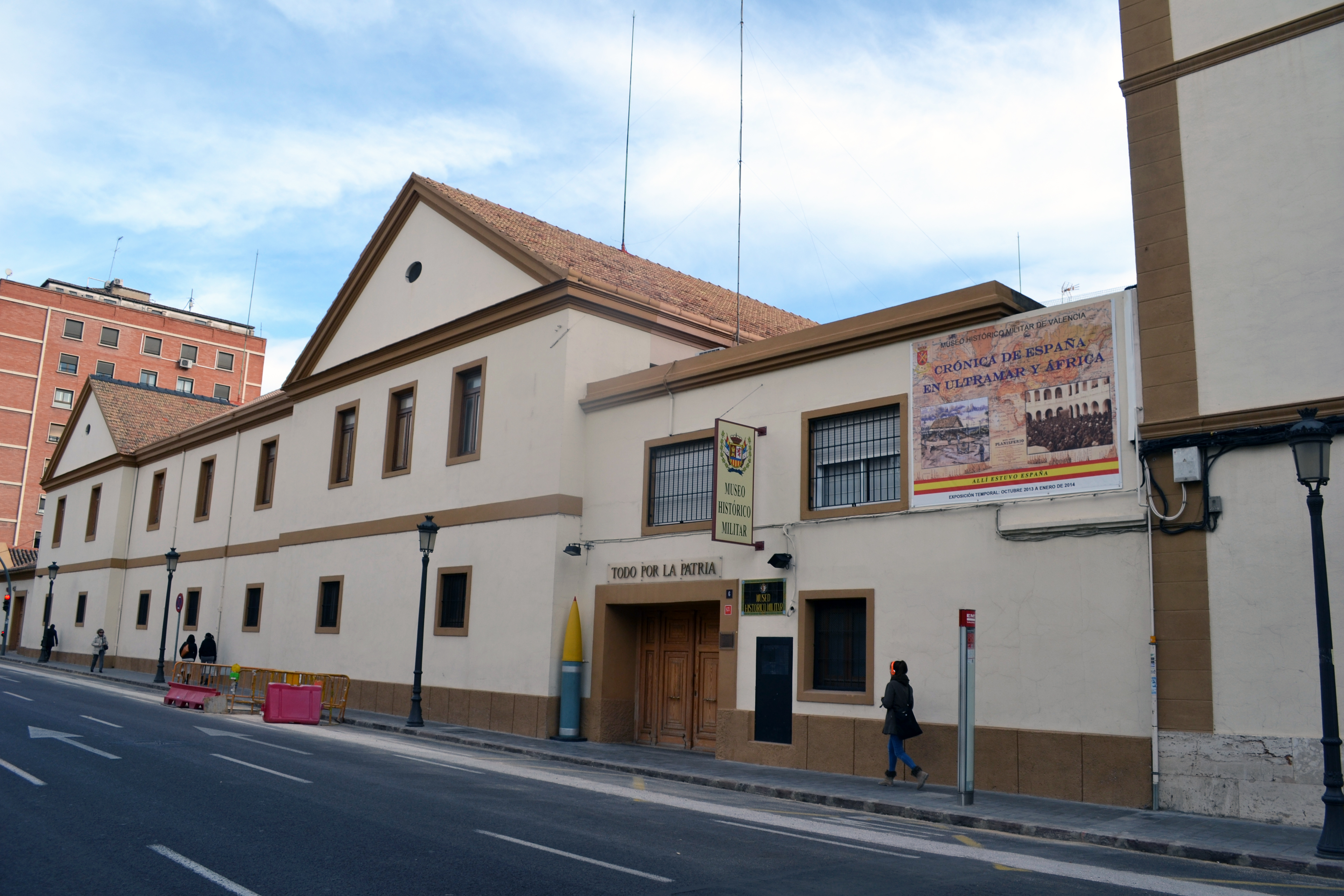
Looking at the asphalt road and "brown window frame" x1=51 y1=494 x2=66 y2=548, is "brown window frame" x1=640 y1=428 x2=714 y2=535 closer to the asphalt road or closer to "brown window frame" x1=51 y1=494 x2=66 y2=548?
the asphalt road

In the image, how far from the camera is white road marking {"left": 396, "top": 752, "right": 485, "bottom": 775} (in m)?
14.3

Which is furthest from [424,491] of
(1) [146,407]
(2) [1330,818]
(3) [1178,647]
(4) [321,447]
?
(1) [146,407]

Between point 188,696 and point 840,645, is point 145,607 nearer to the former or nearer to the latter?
point 188,696

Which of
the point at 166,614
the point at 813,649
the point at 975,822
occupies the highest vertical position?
the point at 166,614

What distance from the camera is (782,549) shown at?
16.8 meters

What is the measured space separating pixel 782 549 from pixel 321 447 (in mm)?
16415

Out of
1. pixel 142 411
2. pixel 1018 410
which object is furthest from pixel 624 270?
pixel 142 411

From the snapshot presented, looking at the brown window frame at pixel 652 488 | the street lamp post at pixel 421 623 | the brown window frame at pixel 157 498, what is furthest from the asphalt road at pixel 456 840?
the brown window frame at pixel 157 498

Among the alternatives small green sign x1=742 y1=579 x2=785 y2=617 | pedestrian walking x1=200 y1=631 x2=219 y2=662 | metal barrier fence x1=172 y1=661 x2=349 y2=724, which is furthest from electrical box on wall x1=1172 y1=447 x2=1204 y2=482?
pedestrian walking x1=200 y1=631 x2=219 y2=662

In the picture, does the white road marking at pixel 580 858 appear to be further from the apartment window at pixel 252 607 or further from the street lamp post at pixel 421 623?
the apartment window at pixel 252 607

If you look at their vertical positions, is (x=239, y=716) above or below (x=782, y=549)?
below

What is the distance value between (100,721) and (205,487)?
19.8 metres

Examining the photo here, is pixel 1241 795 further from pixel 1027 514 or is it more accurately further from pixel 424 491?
pixel 424 491

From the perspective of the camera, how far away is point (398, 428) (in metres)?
25.7
